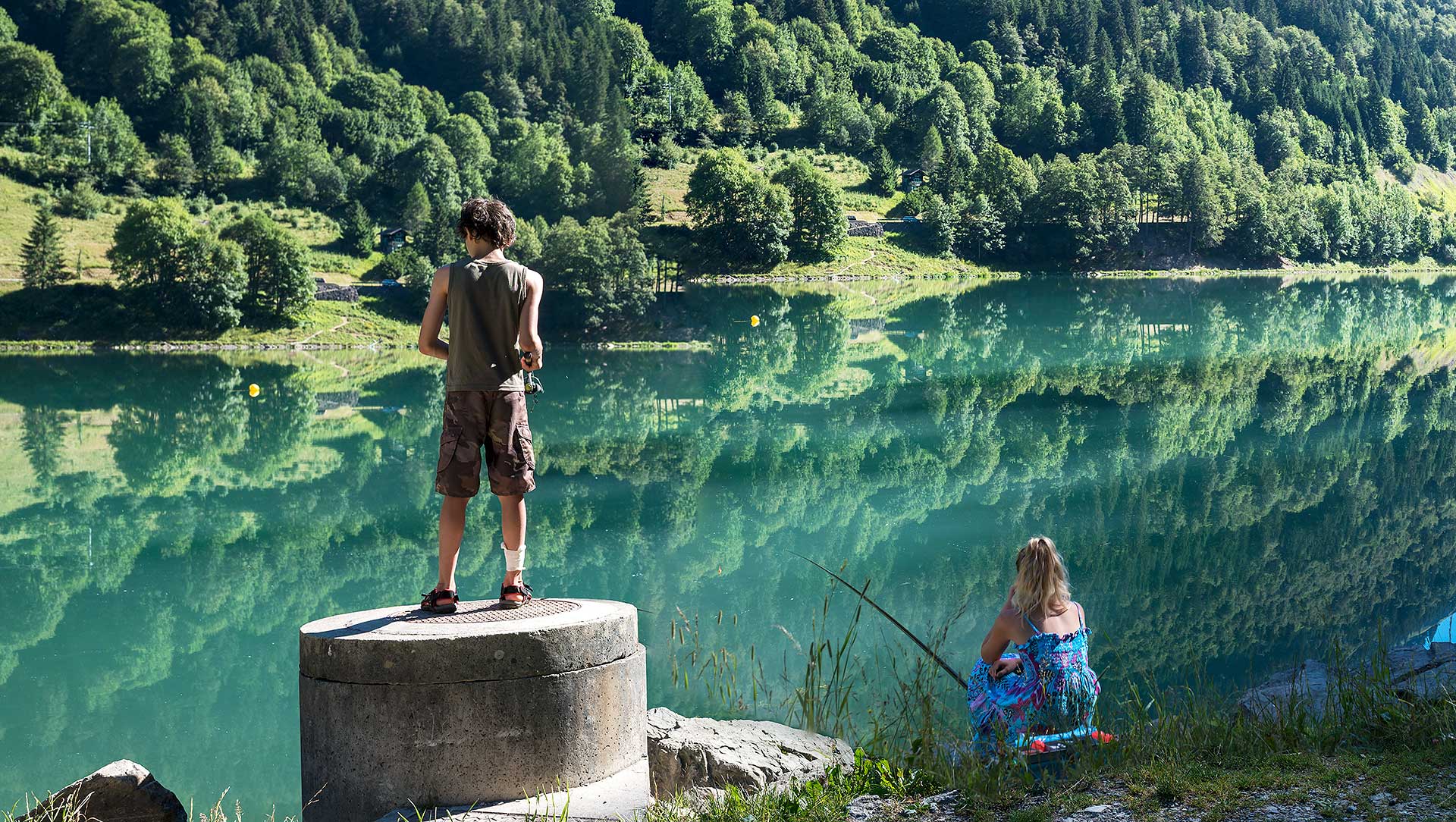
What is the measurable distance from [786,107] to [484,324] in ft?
→ 459

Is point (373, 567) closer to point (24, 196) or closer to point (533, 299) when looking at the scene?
point (533, 299)

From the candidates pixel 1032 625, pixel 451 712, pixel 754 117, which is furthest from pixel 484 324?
pixel 754 117

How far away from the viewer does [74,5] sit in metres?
138

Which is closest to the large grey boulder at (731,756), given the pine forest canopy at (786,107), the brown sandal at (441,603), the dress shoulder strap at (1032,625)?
the dress shoulder strap at (1032,625)

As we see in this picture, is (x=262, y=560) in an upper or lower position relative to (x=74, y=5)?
lower

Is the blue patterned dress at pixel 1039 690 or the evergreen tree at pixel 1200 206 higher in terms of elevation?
the evergreen tree at pixel 1200 206

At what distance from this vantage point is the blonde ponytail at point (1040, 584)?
604 cm

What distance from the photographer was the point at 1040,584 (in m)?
6.05

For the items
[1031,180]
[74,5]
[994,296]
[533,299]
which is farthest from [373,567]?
[74,5]

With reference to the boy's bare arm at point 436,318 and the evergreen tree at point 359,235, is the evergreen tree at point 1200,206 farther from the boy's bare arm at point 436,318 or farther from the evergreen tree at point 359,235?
the boy's bare arm at point 436,318

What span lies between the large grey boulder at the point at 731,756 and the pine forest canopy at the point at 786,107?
196ft

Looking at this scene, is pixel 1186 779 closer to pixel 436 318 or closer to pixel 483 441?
pixel 483 441

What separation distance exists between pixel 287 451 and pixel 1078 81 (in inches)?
5076

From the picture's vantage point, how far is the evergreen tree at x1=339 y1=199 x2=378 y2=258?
84.9 meters
